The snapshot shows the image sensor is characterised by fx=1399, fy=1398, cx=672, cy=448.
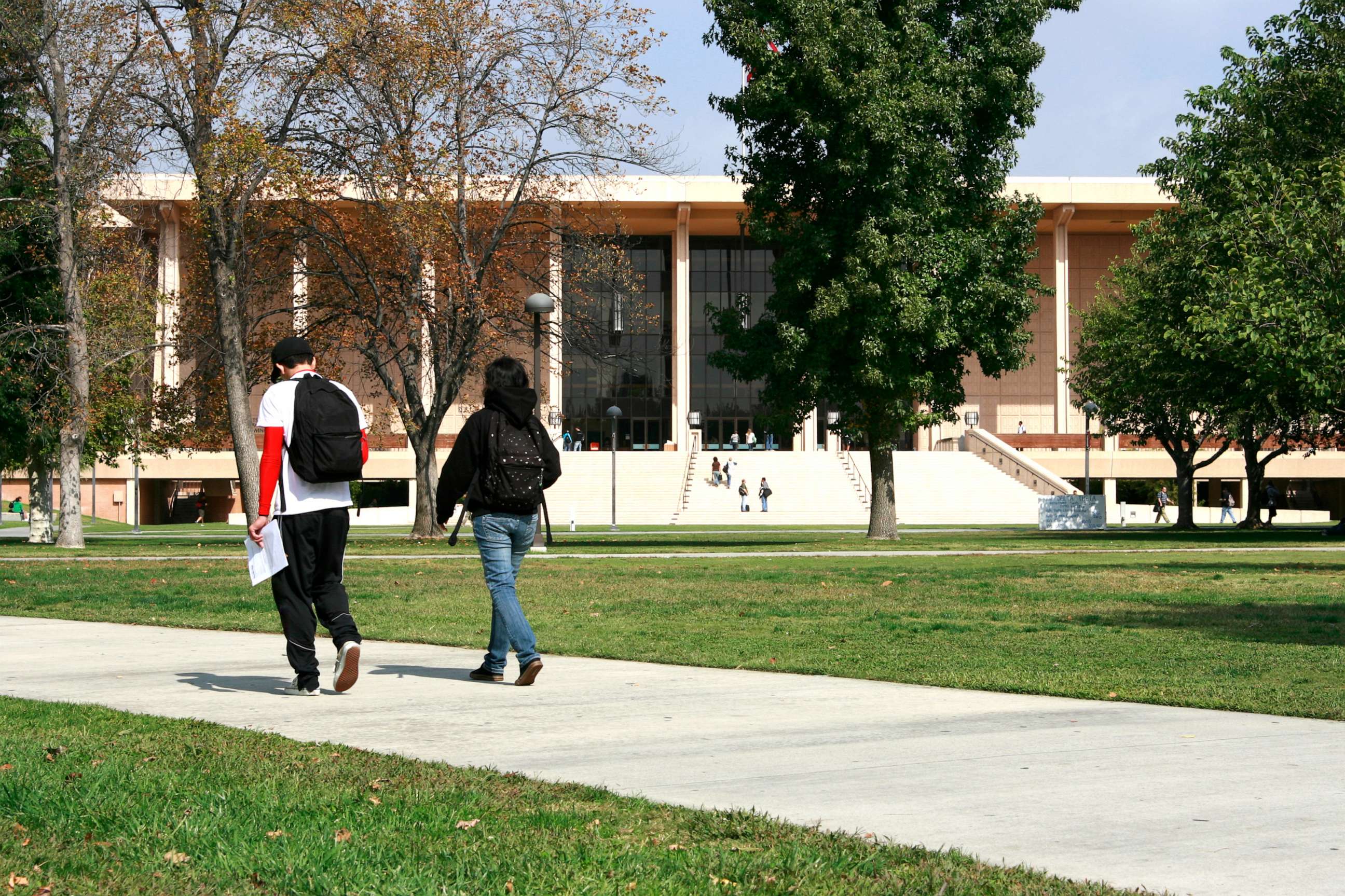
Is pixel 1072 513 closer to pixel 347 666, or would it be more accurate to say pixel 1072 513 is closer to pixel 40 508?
pixel 40 508

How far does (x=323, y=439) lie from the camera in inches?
307

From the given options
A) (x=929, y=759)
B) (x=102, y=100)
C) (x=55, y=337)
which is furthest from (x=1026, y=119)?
(x=929, y=759)

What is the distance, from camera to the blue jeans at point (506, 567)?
812 cm

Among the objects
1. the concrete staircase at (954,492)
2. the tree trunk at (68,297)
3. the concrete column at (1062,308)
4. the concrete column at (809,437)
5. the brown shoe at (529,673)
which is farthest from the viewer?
the concrete column at (809,437)

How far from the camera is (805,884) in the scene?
3.78 m

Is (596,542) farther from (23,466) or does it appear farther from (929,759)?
(929,759)

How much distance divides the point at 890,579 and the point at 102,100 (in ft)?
62.9

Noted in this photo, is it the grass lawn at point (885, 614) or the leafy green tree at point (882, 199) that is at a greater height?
the leafy green tree at point (882, 199)

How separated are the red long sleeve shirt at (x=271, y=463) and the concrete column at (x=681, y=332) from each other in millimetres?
66594

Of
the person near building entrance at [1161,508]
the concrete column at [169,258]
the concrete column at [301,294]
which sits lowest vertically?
the person near building entrance at [1161,508]

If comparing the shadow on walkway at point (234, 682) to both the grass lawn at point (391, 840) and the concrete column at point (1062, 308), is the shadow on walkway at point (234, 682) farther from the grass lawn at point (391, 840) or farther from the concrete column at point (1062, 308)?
the concrete column at point (1062, 308)

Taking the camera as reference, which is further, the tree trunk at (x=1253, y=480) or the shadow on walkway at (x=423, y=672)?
the tree trunk at (x=1253, y=480)

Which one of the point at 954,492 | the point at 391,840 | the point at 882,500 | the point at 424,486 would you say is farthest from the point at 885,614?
the point at 954,492

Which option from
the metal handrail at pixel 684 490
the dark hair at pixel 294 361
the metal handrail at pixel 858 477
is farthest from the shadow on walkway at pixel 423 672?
the metal handrail at pixel 858 477
